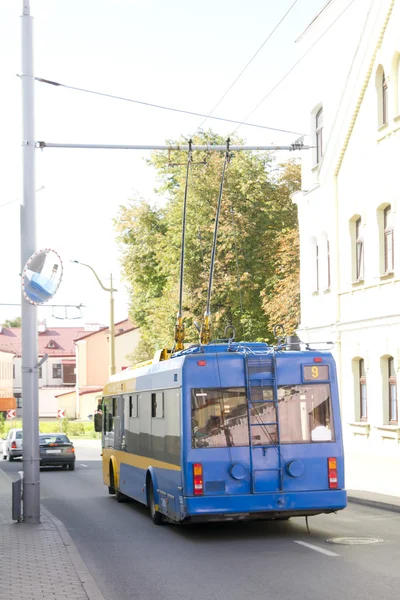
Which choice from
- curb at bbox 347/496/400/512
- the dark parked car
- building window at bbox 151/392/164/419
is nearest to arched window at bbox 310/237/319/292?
the dark parked car

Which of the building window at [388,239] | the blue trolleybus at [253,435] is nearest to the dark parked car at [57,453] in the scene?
the building window at [388,239]

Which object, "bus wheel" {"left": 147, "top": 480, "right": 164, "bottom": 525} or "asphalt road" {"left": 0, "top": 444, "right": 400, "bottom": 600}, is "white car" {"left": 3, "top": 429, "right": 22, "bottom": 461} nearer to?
"asphalt road" {"left": 0, "top": 444, "right": 400, "bottom": 600}

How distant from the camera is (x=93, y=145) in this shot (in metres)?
18.6

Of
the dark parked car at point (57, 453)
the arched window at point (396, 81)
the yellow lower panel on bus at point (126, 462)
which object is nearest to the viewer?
the yellow lower panel on bus at point (126, 462)

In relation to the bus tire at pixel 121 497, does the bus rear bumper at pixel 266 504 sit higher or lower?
higher

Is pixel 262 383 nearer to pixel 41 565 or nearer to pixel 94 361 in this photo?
pixel 41 565

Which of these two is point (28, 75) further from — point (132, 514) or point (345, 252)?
point (345, 252)

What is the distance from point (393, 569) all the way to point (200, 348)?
15.0 feet

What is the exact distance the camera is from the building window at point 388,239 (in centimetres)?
3008

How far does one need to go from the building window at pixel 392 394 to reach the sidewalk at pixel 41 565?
1560cm

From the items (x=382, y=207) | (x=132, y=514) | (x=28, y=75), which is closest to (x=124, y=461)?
(x=132, y=514)

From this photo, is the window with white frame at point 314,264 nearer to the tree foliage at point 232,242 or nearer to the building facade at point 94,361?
the tree foliage at point 232,242

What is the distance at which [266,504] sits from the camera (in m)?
14.2

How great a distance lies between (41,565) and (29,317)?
5.39 m
